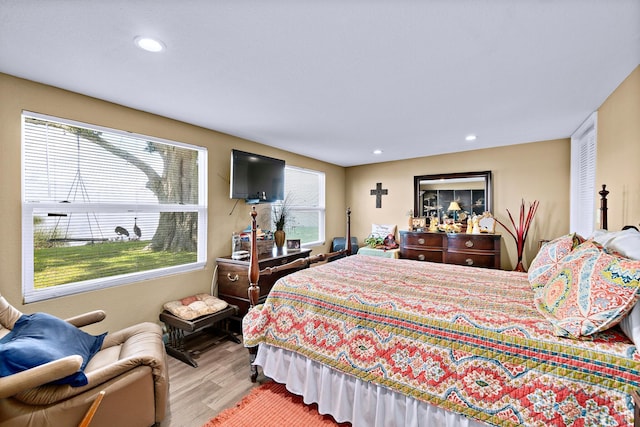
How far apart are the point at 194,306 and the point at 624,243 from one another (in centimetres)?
337

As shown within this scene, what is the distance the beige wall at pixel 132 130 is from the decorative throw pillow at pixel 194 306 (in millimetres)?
161

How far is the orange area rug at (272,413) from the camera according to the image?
5.82 feet

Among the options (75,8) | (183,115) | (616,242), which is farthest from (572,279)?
(183,115)

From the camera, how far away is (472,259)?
418 cm

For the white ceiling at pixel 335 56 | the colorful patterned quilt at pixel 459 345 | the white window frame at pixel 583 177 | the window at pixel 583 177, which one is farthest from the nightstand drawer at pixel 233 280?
the window at pixel 583 177

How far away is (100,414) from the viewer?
4.85 ft

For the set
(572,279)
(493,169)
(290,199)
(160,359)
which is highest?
(493,169)

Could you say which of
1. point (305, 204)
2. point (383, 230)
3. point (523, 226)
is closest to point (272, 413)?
point (305, 204)

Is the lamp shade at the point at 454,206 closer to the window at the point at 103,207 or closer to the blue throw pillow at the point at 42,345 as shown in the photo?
the window at the point at 103,207

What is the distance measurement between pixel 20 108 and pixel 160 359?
2170 mm

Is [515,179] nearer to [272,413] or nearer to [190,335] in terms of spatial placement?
[272,413]

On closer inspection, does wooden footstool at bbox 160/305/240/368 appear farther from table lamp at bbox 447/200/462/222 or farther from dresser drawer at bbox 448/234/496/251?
table lamp at bbox 447/200/462/222

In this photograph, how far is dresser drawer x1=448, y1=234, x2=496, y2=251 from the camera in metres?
4.07

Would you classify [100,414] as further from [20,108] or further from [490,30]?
[490,30]
